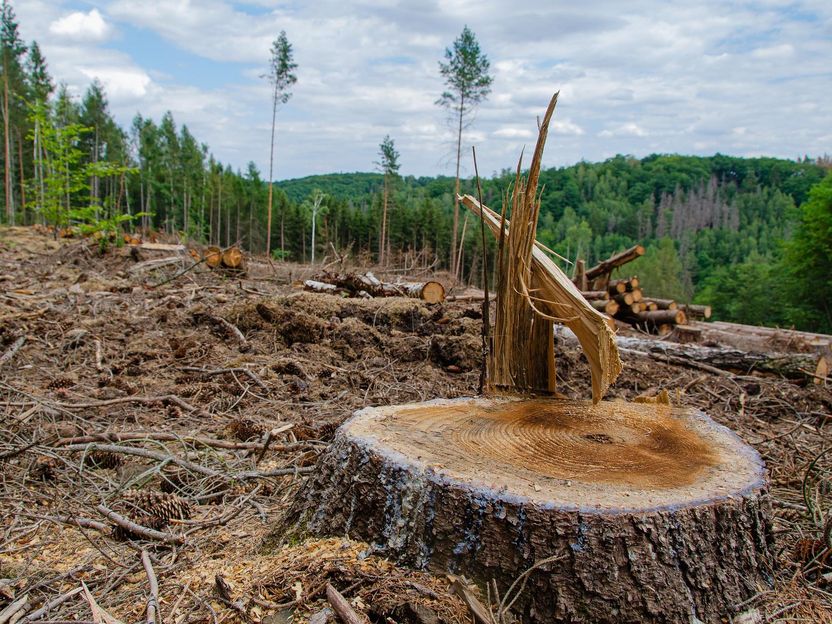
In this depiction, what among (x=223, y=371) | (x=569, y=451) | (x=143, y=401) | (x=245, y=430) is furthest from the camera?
(x=223, y=371)

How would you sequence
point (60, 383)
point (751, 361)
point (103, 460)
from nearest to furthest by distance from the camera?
1. point (103, 460)
2. point (60, 383)
3. point (751, 361)

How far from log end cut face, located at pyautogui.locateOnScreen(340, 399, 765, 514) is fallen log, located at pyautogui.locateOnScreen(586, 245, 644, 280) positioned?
327 inches

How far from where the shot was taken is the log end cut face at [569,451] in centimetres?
172

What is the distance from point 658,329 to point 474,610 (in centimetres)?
1040

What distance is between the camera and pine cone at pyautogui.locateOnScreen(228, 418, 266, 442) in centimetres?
385

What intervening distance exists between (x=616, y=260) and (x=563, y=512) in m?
9.91

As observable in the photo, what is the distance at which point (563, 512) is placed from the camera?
159cm

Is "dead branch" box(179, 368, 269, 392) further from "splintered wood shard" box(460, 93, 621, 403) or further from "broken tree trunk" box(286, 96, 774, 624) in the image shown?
"broken tree trunk" box(286, 96, 774, 624)

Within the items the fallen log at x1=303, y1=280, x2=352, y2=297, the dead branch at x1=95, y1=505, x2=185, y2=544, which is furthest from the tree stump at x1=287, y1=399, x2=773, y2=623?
the fallen log at x1=303, y1=280, x2=352, y2=297

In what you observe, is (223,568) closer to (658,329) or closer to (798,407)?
(798,407)

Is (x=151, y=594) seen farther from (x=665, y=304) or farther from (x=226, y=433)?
(x=665, y=304)

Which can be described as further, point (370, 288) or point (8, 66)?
point (8, 66)

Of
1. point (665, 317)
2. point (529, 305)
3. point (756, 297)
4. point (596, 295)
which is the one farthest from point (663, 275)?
point (529, 305)

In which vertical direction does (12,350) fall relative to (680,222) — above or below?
below
